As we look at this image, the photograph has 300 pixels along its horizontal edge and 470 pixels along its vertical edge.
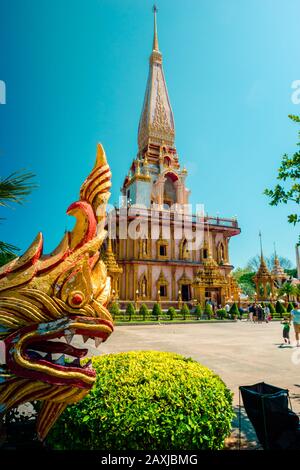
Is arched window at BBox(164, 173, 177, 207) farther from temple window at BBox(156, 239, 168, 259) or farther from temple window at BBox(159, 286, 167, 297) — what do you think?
temple window at BBox(159, 286, 167, 297)

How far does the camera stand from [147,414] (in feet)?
7.73

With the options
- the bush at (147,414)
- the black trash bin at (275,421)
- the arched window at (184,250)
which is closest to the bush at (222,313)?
the arched window at (184,250)

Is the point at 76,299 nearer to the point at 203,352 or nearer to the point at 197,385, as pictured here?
the point at 197,385

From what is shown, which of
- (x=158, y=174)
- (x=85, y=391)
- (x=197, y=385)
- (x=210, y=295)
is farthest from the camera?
(x=158, y=174)

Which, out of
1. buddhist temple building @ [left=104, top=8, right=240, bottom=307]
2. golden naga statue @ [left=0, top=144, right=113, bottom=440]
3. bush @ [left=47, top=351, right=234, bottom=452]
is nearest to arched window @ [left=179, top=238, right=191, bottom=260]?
buddhist temple building @ [left=104, top=8, right=240, bottom=307]

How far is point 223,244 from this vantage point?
37281 millimetres

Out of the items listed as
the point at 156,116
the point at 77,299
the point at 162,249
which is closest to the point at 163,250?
the point at 162,249

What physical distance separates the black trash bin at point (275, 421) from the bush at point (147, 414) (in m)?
0.33

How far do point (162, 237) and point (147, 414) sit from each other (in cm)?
3126

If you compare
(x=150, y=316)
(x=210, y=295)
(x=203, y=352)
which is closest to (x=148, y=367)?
(x=203, y=352)

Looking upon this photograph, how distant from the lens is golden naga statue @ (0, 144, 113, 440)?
2070mm

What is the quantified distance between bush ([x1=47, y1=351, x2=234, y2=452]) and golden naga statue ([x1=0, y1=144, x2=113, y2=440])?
14.3 inches

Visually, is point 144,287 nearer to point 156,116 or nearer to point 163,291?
point 163,291
